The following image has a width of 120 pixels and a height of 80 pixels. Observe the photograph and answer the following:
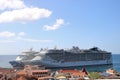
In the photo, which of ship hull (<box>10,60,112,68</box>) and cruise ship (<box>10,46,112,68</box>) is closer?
ship hull (<box>10,60,112,68</box>)

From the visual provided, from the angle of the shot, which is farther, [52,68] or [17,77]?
[52,68]

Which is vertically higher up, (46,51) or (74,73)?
(46,51)

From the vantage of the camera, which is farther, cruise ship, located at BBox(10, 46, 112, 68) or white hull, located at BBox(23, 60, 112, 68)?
cruise ship, located at BBox(10, 46, 112, 68)

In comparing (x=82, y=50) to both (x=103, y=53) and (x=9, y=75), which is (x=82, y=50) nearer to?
(x=103, y=53)

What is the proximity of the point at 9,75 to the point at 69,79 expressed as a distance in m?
12.2

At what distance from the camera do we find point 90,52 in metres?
162

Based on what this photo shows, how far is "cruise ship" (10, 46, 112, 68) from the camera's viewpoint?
13838cm

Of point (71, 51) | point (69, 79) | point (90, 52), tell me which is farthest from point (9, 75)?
point (90, 52)

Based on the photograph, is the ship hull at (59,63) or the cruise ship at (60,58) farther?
the cruise ship at (60,58)

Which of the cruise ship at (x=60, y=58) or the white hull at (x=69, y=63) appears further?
the cruise ship at (x=60, y=58)

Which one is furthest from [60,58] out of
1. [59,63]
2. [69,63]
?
[69,63]

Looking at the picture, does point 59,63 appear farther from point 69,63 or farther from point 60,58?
point 69,63

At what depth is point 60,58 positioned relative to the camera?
14588 centimetres

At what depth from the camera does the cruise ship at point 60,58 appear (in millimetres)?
138375
